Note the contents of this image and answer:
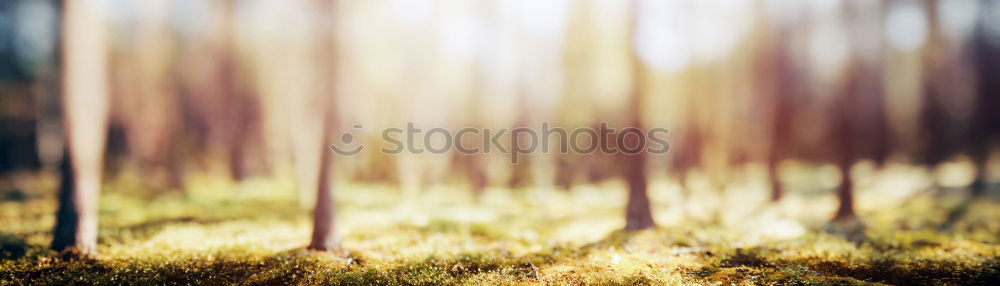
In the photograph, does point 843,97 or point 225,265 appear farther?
point 843,97

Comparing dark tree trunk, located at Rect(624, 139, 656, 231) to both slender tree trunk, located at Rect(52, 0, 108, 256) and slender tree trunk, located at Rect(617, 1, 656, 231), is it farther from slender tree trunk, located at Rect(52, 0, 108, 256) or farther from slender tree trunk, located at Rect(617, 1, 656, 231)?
slender tree trunk, located at Rect(52, 0, 108, 256)

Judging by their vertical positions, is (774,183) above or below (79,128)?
below

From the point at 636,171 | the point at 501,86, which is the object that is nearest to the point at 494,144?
the point at 501,86

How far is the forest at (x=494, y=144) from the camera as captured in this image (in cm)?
1021

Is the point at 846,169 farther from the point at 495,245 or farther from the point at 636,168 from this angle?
the point at 495,245

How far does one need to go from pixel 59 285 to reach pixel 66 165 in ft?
11.2

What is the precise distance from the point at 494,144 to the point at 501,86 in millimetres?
3670

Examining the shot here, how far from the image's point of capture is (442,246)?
11.7 metres

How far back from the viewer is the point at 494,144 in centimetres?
2786

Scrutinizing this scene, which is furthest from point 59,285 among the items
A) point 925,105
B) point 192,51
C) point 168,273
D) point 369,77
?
point 925,105

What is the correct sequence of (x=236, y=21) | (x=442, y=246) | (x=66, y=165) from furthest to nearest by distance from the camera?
(x=236, y=21), (x=442, y=246), (x=66, y=165)

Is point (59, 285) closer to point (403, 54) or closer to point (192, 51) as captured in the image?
point (403, 54)

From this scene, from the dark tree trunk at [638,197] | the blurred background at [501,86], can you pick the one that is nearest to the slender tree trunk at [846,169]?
the blurred background at [501,86]

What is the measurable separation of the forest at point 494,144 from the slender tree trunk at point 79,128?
0.05 metres
